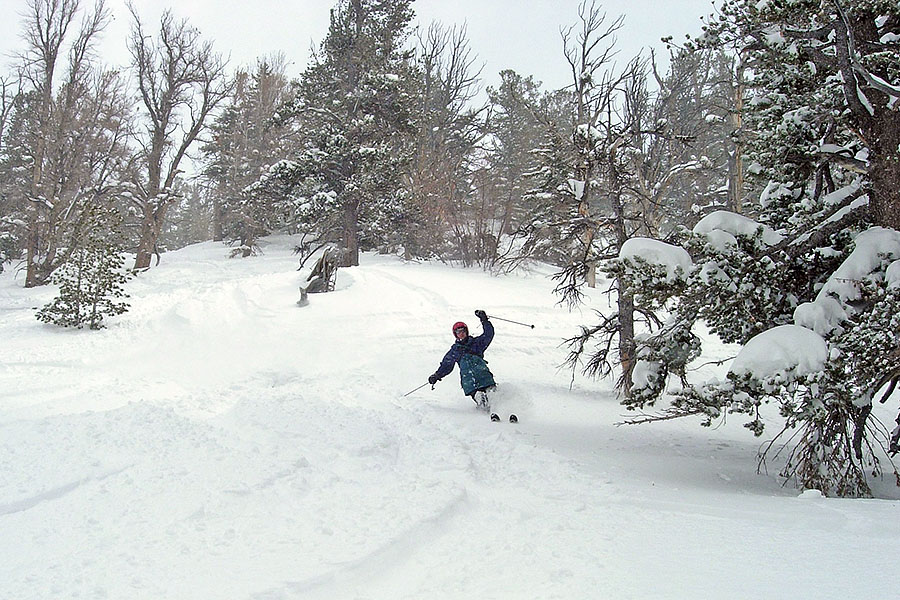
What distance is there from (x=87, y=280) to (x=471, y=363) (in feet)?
28.2

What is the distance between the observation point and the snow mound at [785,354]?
14.4 ft

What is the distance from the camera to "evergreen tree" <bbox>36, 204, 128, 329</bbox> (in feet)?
37.1

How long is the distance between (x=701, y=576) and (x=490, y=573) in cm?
109

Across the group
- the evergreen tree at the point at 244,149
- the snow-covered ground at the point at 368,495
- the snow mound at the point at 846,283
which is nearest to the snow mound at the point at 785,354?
the snow mound at the point at 846,283

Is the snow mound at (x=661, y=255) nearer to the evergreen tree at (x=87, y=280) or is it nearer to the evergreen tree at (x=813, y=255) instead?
the evergreen tree at (x=813, y=255)

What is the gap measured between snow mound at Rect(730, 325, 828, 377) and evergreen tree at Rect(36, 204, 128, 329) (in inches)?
455

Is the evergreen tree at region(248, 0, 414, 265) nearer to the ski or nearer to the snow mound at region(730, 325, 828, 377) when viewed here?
the ski

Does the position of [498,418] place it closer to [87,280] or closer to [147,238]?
[87,280]

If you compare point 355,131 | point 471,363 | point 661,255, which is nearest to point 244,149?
point 355,131

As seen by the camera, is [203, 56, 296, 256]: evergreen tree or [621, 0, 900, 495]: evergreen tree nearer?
[621, 0, 900, 495]: evergreen tree

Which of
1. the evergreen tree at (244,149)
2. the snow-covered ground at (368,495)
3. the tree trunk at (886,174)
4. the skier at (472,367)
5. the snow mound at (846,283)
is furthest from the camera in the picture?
the evergreen tree at (244,149)

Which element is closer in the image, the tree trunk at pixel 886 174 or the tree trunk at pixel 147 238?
the tree trunk at pixel 886 174

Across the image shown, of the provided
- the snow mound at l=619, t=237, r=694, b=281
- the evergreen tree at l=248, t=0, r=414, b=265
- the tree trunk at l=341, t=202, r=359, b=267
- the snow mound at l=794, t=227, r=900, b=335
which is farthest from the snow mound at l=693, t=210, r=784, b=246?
the tree trunk at l=341, t=202, r=359, b=267

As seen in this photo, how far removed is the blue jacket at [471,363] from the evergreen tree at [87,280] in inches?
293
